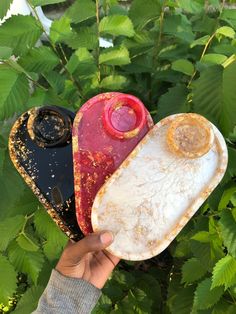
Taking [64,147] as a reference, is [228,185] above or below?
below

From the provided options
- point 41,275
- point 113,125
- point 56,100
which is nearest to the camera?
point 113,125

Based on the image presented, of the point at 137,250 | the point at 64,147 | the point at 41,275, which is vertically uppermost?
the point at 64,147

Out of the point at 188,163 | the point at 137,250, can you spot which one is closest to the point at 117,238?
the point at 137,250

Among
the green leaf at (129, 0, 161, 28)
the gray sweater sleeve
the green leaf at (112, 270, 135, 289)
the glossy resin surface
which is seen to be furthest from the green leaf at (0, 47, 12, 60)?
the green leaf at (112, 270, 135, 289)

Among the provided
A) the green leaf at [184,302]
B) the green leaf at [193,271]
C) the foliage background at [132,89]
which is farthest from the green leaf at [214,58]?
the green leaf at [184,302]

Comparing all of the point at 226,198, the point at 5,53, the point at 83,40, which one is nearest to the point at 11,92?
the point at 5,53

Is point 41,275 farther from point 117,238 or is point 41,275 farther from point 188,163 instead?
point 188,163

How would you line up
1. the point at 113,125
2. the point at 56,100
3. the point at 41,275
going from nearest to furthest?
the point at 113,125 < the point at 56,100 < the point at 41,275

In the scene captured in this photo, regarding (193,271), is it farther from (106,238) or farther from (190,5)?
(190,5)
